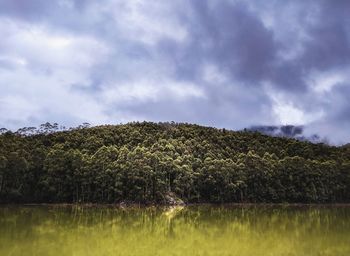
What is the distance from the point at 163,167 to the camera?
111 meters

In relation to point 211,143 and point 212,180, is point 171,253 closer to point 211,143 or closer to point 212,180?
point 212,180

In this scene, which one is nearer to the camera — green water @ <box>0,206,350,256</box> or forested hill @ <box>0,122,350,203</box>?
green water @ <box>0,206,350,256</box>

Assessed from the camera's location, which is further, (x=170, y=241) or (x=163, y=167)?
(x=163, y=167)

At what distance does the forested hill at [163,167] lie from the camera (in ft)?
323

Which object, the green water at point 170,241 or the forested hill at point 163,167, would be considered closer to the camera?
the green water at point 170,241

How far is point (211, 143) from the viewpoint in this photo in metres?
138

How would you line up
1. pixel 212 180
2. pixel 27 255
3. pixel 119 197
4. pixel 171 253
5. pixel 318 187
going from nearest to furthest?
pixel 27 255
pixel 171 253
pixel 119 197
pixel 212 180
pixel 318 187

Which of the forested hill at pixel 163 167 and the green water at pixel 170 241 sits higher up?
the forested hill at pixel 163 167

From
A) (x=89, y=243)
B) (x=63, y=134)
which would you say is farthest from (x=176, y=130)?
(x=89, y=243)

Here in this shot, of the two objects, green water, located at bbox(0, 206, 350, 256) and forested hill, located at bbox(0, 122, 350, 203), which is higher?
forested hill, located at bbox(0, 122, 350, 203)

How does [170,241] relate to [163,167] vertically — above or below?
below

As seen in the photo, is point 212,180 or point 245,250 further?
point 212,180

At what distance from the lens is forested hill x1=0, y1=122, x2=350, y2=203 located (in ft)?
323

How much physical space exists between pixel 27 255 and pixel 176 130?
118032 mm
